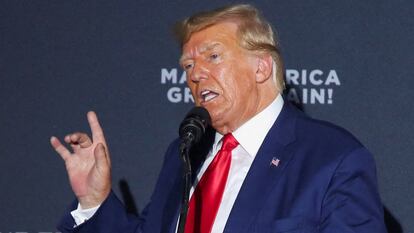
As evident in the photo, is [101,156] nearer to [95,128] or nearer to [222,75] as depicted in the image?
[95,128]

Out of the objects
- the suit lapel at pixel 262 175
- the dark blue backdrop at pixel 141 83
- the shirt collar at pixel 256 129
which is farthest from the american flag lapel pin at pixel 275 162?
the dark blue backdrop at pixel 141 83

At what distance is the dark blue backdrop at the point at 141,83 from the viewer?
8.27 ft

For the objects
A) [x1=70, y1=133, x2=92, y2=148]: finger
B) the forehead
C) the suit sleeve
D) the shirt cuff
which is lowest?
the shirt cuff

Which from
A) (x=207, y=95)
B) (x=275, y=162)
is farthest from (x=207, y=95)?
(x=275, y=162)

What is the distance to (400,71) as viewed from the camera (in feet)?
8.23

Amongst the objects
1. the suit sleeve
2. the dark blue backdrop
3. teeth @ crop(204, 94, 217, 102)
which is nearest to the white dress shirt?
teeth @ crop(204, 94, 217, 102)

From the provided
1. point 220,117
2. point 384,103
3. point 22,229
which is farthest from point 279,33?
point 22,229

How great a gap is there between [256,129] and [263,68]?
16cm

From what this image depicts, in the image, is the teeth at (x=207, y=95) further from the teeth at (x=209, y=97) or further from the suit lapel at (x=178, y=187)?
the suit lapel at (x=178, y=187)

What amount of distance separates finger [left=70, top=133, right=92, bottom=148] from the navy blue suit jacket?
0.50 feet

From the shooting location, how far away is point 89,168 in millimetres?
2199

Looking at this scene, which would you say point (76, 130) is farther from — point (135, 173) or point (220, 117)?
point (220, 117)

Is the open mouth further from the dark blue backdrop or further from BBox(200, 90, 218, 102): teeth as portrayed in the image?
the dark blue backdrop

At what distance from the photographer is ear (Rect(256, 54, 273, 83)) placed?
2.24m
